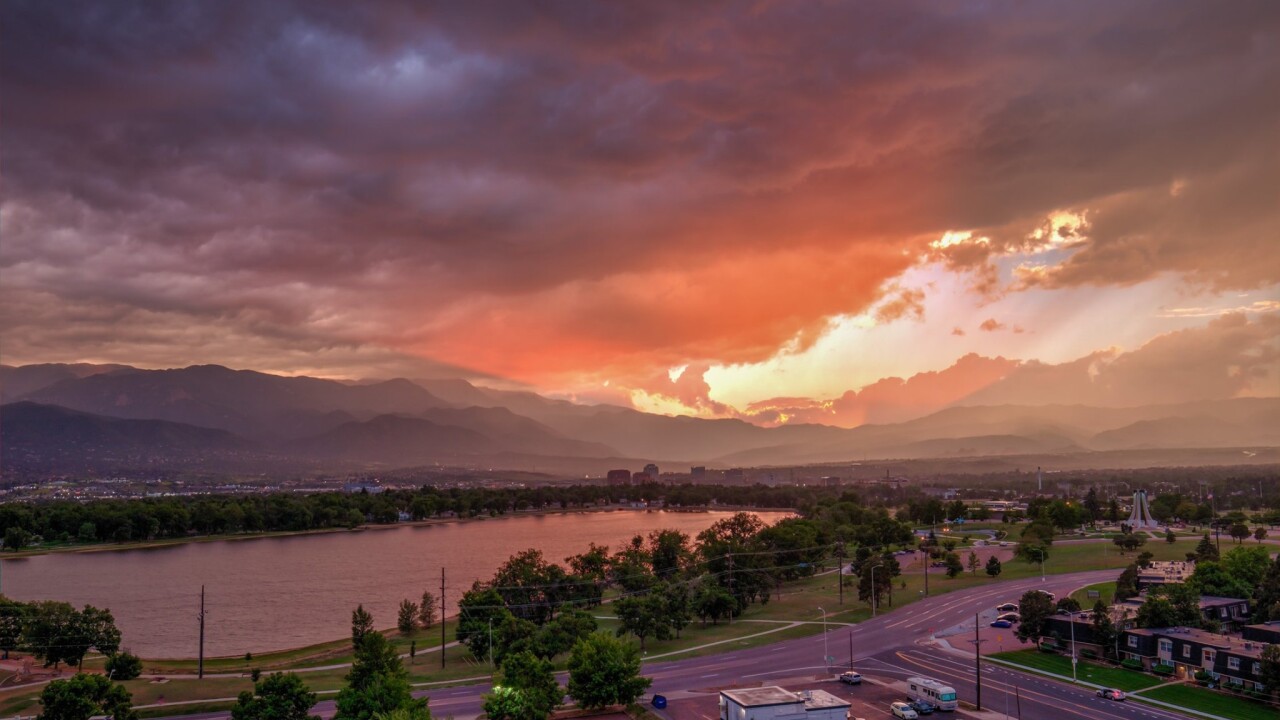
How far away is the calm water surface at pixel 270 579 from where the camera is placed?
216ft

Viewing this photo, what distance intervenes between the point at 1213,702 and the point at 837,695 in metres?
17.3

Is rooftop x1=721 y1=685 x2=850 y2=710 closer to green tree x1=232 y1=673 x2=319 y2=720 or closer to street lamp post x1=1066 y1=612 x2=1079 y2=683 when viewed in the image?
street lamp post x1=1066 y1=612 x2=1079 y2=683

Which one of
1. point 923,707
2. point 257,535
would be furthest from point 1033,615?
point 257,535

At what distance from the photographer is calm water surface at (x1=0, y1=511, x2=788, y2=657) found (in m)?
65.9

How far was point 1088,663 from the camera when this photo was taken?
4491 cm

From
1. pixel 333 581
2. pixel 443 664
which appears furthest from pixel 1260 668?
pixel 333 581

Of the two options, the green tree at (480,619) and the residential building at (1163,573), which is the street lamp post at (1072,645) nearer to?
the residential building at (1163,573)

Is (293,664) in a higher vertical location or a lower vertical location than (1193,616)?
lower

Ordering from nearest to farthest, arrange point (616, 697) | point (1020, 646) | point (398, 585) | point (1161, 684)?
point (616, 697) < point (1161, 684) < point (1020, 646) < point (398, 585)

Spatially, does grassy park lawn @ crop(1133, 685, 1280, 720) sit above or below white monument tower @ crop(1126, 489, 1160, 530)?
below

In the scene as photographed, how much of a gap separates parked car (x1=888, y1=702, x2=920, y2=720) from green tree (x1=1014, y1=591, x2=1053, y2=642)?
15585 mm

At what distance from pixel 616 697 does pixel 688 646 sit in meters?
15.9

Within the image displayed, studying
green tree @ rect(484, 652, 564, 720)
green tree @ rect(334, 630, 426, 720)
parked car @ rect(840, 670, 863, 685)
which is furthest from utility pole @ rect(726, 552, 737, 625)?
green tree @ rect(334, 630, 426, 720)

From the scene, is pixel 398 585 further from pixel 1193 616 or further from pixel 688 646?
pixel 1193 616
